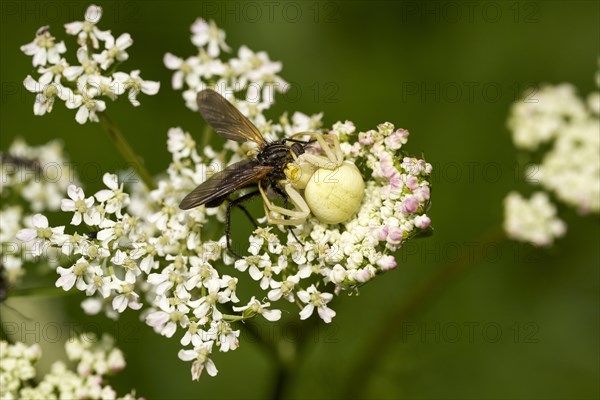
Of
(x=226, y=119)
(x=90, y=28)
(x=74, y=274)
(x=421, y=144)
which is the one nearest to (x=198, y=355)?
(x=74, y=274)

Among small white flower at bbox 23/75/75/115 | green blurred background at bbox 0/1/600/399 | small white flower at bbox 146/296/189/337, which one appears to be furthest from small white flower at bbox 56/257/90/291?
green blurred background at bbox 0/1/600/399

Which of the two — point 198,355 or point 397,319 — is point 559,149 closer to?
point 397,319

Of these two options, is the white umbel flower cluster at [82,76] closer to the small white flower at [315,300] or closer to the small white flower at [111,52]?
the small white flower at [111,52]

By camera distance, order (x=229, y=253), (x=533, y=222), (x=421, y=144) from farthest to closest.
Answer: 1. (x=421, y=144)
2. (x=533, y=222)
3. (x=229, y=253)

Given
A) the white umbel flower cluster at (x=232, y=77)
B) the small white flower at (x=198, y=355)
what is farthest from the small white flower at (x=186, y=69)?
the small white flower at (x=198, y=355)

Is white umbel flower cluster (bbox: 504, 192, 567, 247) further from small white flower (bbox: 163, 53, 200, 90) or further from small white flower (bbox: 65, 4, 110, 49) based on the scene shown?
small white flower (bbox: 65, 4, 110, 49)

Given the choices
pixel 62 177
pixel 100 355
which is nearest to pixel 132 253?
pixel 100 355

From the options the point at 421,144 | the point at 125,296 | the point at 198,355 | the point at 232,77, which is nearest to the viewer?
the point at 198,355
